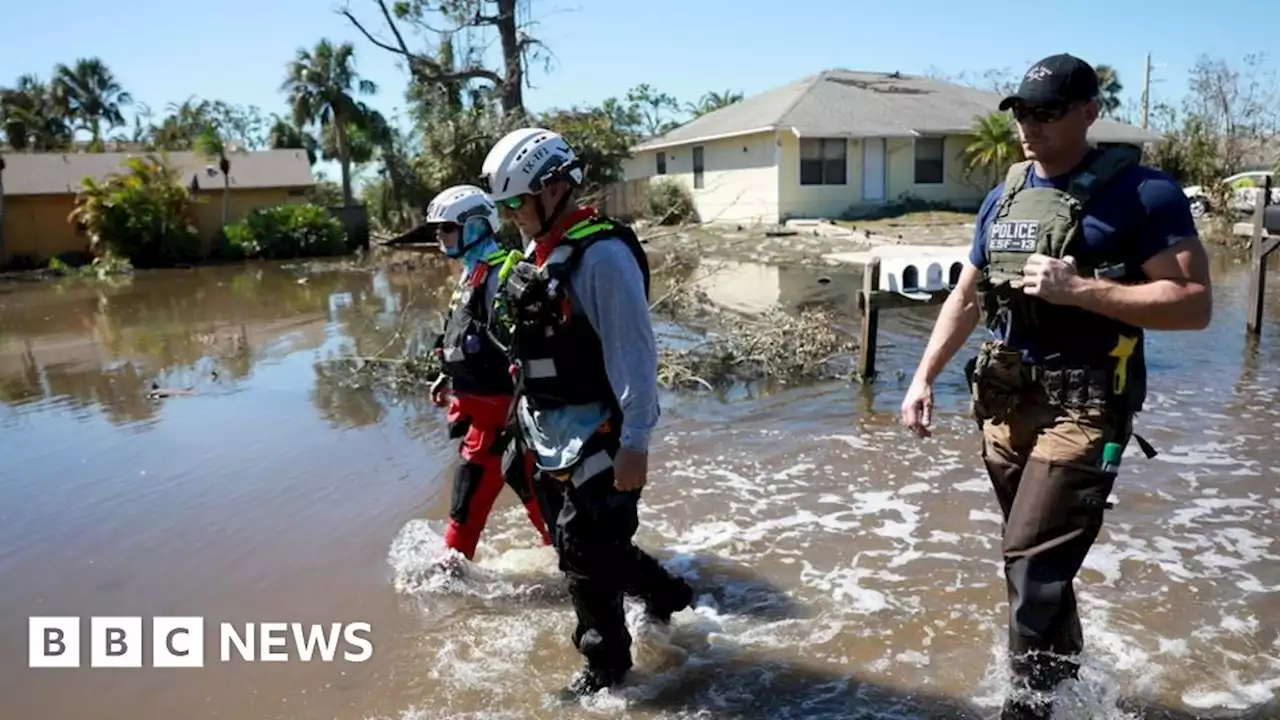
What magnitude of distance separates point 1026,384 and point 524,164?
72.6 inches

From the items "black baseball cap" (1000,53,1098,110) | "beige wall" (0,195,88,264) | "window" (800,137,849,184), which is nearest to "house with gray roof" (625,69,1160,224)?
"window" (800,137,849,184)

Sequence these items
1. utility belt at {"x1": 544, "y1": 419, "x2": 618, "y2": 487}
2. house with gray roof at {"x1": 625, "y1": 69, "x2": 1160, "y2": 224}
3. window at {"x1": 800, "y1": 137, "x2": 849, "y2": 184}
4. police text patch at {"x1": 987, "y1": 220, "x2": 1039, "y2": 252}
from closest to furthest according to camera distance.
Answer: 1. police text patch at {"x1": 987, "y1": 220, "x2": 1039, "y2": 252}
2. utility belt at {"x1": 544, "y1": 419, "x2": 618, "y2": 487}
3. house with gray roof at {"x1": 625, "y1": 69, "x2": 1160, "y2": 224}
4. window at {"x1": 800, "y1": 137, "x2": 849, "y2": 184}

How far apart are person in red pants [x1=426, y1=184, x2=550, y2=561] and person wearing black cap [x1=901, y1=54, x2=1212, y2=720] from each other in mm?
2294

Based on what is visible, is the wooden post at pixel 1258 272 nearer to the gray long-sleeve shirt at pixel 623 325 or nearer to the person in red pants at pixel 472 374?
the person in red pants at pixel 472 374

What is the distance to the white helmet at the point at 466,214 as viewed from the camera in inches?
181

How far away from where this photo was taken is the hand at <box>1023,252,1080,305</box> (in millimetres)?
2746

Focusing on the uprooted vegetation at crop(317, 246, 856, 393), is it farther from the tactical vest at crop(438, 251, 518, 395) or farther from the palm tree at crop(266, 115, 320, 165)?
the palm tree at crop(266, 115, 320, 165)

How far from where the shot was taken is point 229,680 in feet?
13.4

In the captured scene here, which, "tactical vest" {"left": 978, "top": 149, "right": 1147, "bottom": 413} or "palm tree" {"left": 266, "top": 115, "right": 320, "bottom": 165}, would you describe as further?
"palm tree" {"left": 266, "top": 115, "right": 320, "bottom": 165}

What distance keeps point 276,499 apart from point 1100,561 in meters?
5.21

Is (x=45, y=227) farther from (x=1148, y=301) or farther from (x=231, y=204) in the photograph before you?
(x=1148, y=301)

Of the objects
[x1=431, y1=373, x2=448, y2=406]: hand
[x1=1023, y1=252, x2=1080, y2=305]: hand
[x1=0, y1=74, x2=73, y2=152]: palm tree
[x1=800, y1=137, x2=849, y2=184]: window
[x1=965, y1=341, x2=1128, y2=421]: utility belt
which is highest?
[x1=0, y1=74, x2=73, y2=152]: palm tree

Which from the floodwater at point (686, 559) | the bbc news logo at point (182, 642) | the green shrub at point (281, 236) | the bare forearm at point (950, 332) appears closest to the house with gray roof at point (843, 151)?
the green shrub at point (281, 236)

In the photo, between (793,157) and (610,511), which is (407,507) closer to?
(610,511)
